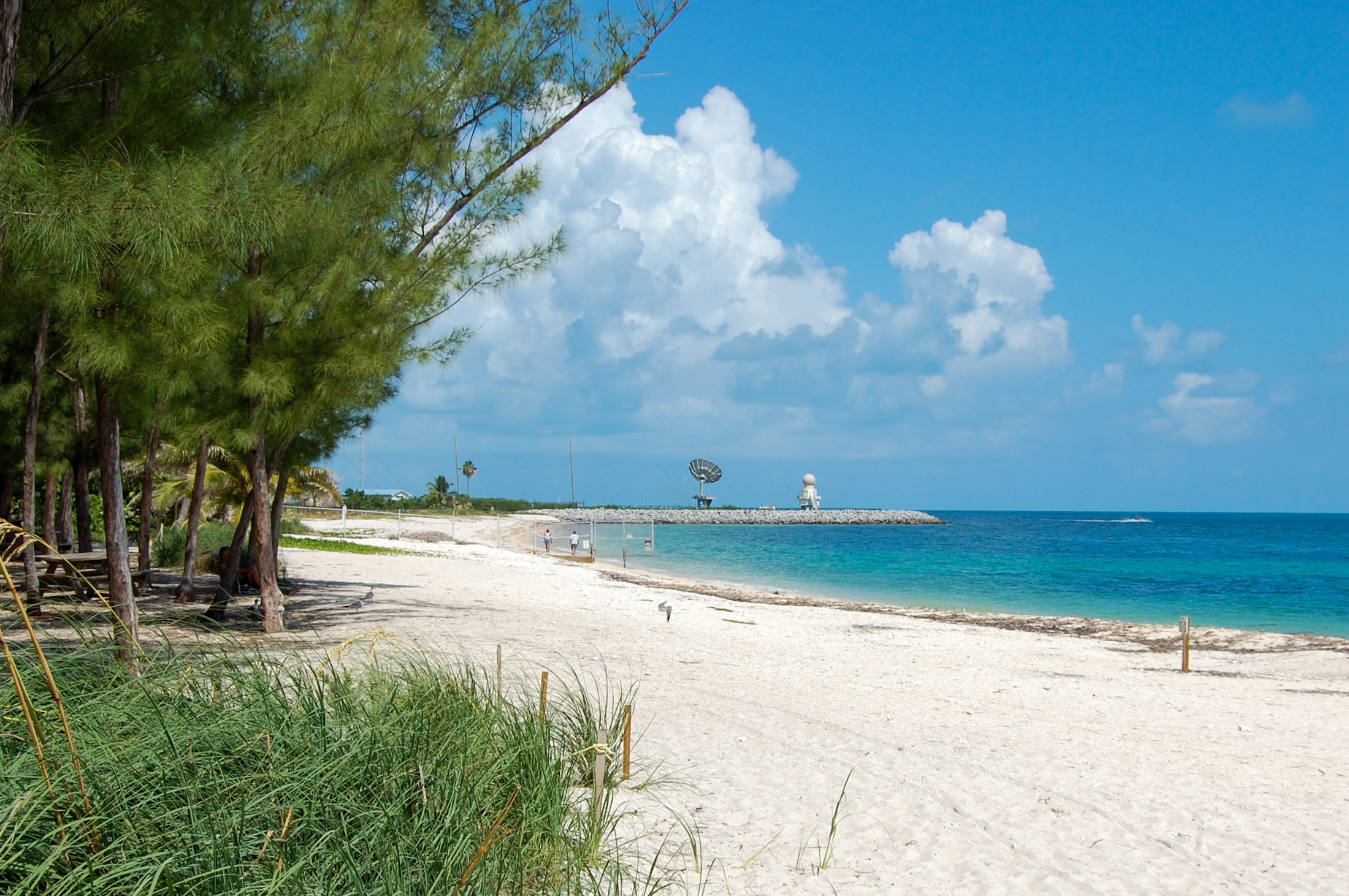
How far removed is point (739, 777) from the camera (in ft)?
20.2

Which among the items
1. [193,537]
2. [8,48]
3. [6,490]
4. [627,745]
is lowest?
[627,745]

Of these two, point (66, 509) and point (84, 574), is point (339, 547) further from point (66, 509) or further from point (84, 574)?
point (84, 574)

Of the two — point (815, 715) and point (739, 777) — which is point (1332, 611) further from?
point (739, 777)

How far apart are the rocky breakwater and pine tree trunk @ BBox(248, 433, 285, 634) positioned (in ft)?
287

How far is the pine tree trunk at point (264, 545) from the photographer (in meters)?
10.3

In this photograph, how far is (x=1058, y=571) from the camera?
39.5m

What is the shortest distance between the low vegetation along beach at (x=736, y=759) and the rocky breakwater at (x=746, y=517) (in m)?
86.9

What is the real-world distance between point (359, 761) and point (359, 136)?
241 inches

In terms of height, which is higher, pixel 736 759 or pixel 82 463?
pixel 82 463

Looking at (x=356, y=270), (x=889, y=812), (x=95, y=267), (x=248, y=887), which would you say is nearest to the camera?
(x=248, y=887)

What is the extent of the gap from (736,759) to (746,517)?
347ft

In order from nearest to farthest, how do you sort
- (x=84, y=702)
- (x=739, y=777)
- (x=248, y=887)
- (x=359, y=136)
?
(x=248, y=887) < (x=84, y=702) < (x=739, y=777) < (x=359, y=136)

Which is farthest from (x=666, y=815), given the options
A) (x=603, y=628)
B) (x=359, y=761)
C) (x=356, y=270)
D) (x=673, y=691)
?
(x=603, y=628)

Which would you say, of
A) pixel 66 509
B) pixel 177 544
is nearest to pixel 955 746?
pixel 177 544
